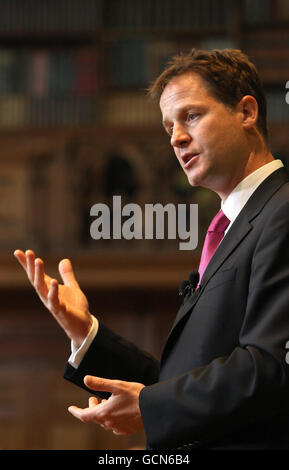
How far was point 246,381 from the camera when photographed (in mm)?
1301

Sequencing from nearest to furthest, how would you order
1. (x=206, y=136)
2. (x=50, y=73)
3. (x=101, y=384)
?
(x=101, y=384) < (x=206, y=136) < (x=50, y=73)

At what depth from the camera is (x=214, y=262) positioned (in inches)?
60.0

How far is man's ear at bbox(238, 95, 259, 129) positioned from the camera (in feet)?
5.34

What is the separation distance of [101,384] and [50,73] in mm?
3998

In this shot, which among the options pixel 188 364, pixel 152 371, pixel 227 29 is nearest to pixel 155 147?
pixel 227 29

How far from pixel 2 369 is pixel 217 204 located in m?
1.85

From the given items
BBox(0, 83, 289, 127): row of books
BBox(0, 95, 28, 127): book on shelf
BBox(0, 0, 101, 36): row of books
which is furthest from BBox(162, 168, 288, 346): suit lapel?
BBox(0, 0, 101, 36): row of books

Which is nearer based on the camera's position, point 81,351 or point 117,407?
point 117,407

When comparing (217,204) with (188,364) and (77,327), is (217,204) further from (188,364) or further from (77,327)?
(188,364)

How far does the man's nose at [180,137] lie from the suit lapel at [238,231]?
0.21m

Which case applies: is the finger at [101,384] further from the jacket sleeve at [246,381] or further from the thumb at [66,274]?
the thumb at [66,274]

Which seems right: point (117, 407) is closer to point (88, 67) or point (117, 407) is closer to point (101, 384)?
point (101, 384)

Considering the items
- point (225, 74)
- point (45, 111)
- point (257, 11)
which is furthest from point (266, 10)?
point (225, 74)

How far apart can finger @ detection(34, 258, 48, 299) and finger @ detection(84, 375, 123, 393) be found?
15.4 inches
